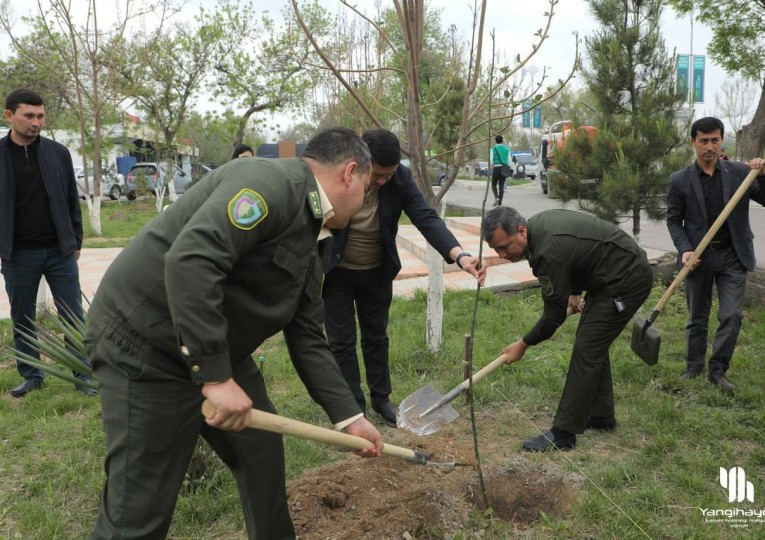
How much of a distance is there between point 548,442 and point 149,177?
21455 millimetres

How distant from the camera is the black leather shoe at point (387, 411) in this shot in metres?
4.05

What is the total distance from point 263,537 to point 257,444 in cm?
35

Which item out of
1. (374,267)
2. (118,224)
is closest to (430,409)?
(374,267)

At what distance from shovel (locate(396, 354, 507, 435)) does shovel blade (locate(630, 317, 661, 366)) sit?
3.21 feet

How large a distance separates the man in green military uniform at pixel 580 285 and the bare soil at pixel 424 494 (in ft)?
0.99

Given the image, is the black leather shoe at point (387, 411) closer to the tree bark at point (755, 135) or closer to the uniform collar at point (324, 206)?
the uniform collar at point (324, 206)

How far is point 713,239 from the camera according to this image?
440cm

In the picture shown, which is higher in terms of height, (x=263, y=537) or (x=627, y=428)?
(x=263, y=537)

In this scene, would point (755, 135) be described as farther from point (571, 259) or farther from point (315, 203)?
point (315, 203)

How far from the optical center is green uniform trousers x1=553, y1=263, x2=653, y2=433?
360cm

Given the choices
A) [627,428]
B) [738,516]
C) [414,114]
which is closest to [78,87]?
[414,114]

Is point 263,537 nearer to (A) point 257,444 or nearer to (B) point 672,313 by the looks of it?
(A) point 257,444

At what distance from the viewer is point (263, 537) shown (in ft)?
7.68

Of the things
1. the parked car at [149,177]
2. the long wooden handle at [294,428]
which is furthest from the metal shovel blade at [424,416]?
the parked car at [149,177]
